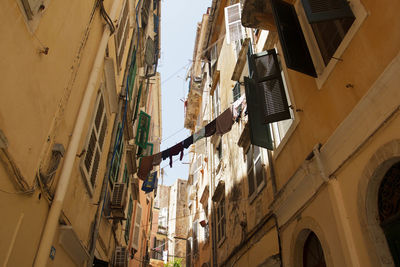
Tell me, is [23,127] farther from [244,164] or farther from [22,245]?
[244,164]

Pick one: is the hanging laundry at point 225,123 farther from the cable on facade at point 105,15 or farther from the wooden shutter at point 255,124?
the cable on facade at point 105,15

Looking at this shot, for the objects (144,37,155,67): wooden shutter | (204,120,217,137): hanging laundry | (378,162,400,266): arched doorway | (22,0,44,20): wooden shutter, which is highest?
(144,37,155,67): wooden shutter

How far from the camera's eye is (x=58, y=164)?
470 centimetres

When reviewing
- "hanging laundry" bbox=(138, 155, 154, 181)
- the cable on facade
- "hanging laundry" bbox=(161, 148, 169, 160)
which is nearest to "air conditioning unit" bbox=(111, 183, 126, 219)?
"hanging laundry" bbox=(161, 148, 169, 160)

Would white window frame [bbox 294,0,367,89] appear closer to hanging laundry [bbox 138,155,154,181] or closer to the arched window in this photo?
the arched window

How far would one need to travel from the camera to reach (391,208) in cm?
376

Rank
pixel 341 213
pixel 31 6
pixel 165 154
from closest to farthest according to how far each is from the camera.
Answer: pixel 31 6 → pixel 341 213 → pixel 165 154

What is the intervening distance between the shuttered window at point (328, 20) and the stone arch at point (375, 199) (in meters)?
2.01

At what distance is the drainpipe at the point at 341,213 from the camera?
13.9 ft

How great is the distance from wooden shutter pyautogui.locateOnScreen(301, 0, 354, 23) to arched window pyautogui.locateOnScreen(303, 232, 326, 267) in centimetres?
361

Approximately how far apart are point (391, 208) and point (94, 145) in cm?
545

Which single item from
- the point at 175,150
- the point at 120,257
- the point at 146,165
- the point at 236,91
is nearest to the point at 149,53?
the point at 236,91

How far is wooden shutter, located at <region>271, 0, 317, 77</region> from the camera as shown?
5602mm

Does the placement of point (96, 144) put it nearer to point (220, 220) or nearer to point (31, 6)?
point (31, 6)
